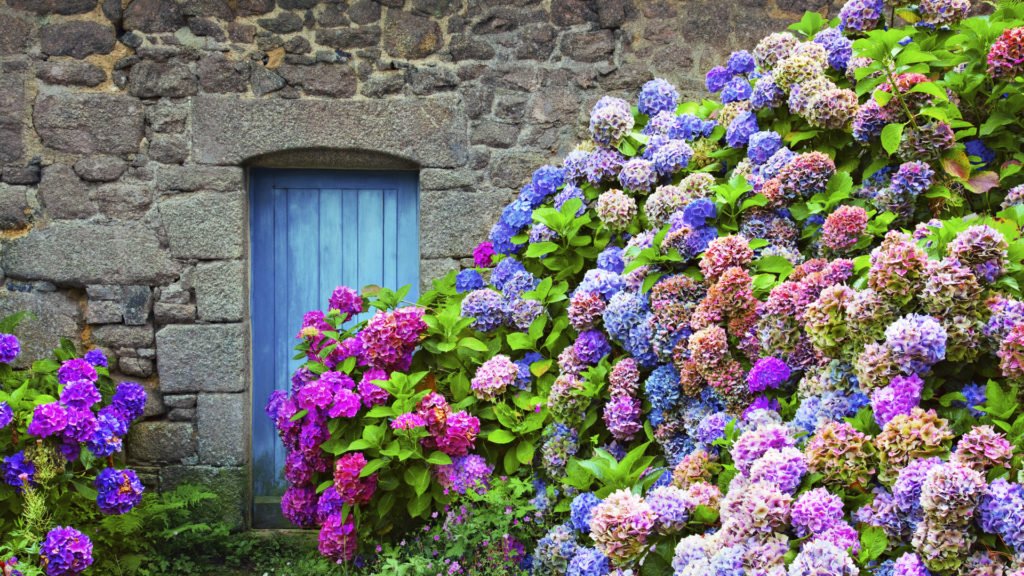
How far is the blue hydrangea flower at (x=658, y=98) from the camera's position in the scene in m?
3.67

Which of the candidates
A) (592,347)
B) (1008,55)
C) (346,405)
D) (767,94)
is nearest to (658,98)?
(767,94)

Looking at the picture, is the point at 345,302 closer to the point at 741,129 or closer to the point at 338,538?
the point at 338,538

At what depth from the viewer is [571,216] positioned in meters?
3.35

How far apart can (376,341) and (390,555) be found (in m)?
0.76

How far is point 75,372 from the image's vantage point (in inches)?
170

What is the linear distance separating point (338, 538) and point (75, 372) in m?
1.69

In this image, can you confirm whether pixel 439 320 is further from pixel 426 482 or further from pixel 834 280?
pixel 834 280

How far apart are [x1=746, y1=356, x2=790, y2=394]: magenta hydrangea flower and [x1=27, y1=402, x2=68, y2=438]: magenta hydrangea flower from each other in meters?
2.87

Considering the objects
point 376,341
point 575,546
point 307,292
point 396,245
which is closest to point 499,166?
point 396,245

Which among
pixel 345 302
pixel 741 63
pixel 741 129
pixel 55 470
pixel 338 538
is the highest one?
pixel 741 63

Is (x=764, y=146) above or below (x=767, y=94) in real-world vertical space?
below

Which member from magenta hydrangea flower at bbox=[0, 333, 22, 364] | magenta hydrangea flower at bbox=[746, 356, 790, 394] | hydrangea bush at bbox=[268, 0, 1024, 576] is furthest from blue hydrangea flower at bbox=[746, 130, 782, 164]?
magenta hydrangea flower at bbox=[0, 333, 22, 364]

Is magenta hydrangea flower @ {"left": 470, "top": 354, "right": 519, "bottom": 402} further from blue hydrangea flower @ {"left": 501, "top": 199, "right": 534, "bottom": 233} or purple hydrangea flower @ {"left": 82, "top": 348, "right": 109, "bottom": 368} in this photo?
purple hydrangea flower @ {"left": 82, "top": 348, "right": 109, "bottom": 368}

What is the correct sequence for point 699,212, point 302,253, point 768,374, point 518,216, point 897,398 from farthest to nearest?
1. point 302,253
2. point 518,216
3. point 699,212
4. point 768,374
5. point 897,398
